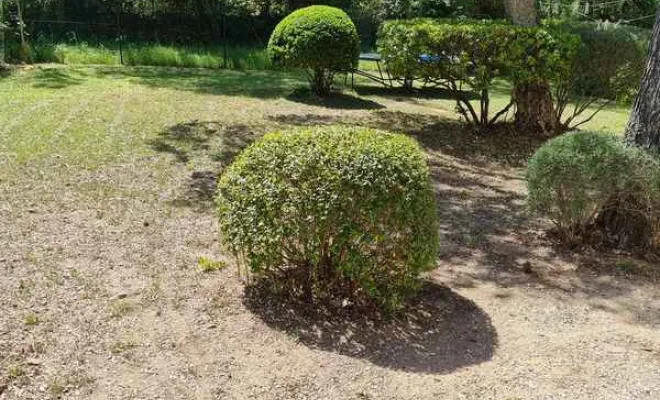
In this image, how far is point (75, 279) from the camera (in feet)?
14.4

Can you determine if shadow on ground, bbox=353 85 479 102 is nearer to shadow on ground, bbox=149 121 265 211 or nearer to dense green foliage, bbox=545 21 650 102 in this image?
dense green foliage, bbox=545 21 650 102

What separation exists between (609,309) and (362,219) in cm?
197

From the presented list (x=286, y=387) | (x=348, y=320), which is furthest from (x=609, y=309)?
(x=286, y=387)

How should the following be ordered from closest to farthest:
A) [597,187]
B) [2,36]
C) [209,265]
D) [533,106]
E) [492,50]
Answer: [209,265] → [597,187] → [492,50] → [533,106] → [2,36]

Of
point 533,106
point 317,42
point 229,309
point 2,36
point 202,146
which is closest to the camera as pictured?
point 229,309

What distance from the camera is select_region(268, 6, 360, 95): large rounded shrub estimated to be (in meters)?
11.3

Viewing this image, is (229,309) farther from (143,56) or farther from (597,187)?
(143,56)

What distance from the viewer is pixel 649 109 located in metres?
5.42

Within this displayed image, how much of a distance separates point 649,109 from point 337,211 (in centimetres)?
322

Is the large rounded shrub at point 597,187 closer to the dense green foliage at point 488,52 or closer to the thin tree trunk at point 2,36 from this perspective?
the dense green foliage at point 488,52

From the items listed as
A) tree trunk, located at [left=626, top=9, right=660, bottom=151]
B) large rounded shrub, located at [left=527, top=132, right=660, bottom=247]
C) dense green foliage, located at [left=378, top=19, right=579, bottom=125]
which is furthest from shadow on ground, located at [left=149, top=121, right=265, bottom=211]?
tree trunk, located at [left=626, top=9, right=660, bottom=151]

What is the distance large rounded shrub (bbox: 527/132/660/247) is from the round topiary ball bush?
5.60ft

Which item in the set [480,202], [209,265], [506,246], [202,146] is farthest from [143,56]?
[506,246]

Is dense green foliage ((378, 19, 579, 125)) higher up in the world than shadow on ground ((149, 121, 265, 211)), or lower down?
higher up
